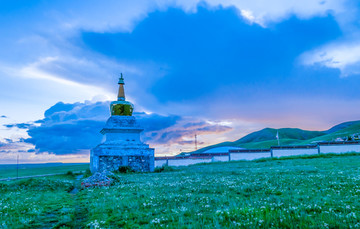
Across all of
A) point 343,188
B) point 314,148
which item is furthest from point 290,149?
point 343,188

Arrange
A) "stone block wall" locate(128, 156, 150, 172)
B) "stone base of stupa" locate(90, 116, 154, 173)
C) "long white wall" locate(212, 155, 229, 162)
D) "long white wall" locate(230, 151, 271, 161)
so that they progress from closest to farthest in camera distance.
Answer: "stone base of stupa" locate(90, 116, 154, 173)
"stone block wall" locate(128, 156, 150, 172)
"long white wall" locate(230, 151, 271, 161)
"long white wall" locate(212, 155, 229, 162)

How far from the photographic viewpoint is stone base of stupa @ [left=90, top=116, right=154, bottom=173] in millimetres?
35844

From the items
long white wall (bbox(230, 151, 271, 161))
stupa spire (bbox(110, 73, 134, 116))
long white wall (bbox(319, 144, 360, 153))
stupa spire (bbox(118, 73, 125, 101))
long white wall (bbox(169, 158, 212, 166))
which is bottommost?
long white wall (bbox(169, 158, 212, 166))

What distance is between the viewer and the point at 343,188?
1136 cm

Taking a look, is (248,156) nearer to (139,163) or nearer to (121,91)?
(139,163)

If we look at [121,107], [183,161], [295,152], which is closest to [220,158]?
[183,161]

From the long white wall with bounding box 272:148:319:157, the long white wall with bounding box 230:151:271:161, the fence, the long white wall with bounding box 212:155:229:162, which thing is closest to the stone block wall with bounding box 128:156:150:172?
the fence

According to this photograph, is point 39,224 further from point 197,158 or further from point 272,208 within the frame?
point 197,158

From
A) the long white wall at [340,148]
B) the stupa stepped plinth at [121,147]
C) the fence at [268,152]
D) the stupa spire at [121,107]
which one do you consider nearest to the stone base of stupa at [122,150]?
the stupa stepped plinth at [121,147]

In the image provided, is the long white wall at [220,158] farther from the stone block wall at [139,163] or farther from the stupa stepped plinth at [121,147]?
the stone block wall at [139,163]

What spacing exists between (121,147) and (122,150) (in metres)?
0.56

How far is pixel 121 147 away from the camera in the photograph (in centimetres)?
3728

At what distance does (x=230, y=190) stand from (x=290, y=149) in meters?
43.1

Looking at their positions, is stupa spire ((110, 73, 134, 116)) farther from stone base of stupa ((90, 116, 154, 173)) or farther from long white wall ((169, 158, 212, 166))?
long white wall ((169, 158, 212, 166))
